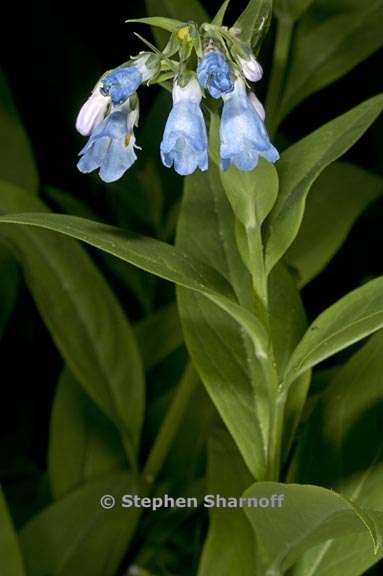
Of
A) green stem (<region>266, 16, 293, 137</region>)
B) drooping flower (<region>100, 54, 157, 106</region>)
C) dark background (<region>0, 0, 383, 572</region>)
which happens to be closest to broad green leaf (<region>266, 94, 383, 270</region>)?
drooping flower (<region>100, 54, 157, 106</region>)

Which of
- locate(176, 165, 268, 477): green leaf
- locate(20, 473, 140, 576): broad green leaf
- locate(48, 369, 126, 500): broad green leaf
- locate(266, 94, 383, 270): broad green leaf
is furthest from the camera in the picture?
locate(48, 369, 126, 500): broad green leaf

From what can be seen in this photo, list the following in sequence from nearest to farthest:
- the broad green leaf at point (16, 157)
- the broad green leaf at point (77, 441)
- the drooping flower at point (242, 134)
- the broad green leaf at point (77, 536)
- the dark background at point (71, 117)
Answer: the drooping flower at point (242, 134)
the broad green leaf at point (77, 536)
the broad green leaf at point (77, 441)
the broad green leaf at point (16, 157)
the dark background at point (71, 117)

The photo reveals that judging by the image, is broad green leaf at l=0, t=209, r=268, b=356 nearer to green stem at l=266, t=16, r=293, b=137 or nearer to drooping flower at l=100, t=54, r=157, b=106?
drooping flower at l=100, t=54, r=157, b=106

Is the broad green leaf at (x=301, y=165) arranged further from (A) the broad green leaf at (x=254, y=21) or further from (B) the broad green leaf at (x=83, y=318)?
(B) the broad green leaf at (x=83, y=318)

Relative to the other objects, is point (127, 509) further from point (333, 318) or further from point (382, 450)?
point (333, 318)

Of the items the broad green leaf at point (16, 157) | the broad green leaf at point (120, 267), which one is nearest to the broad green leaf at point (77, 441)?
the broad green leaf at point (120, 267)
